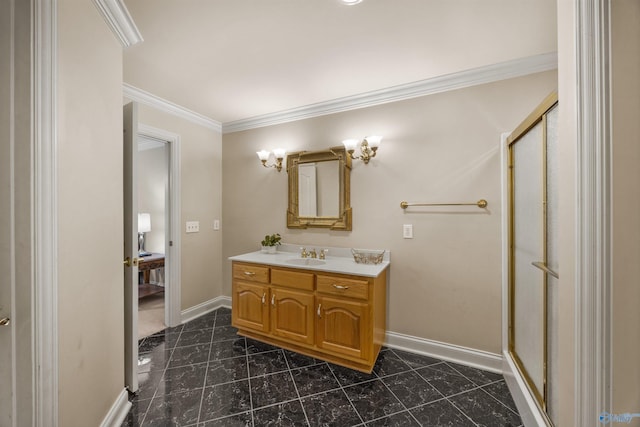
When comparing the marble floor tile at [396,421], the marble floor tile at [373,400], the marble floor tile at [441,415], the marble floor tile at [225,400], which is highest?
the marble floor tile at [225,400]

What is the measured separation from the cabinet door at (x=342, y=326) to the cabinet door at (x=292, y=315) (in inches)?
3.6

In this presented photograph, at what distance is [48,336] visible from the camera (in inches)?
38.1

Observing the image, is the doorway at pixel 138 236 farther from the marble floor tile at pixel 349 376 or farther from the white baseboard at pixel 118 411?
the marble floor tile at pixel 349 376

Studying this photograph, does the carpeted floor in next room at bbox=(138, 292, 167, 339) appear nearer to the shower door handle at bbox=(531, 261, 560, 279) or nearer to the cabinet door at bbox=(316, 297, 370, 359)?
the cabinet door at bbox=(316, 297, 370, 359)

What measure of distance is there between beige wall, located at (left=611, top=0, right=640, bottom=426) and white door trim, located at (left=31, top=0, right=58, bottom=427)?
1.84 metres

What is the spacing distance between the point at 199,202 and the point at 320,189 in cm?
153

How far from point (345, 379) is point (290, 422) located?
1.79ft

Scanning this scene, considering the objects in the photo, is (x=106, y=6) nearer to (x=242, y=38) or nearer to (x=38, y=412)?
(x=242, y=38)

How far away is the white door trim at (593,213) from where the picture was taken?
0.63 m

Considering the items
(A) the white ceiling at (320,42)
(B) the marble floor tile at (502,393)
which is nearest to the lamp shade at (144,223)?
(A) the white ceiling at (320,42)

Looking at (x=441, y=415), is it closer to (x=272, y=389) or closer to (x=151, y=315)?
(x=272, y=389)

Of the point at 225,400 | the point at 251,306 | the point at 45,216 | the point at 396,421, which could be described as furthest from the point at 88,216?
the point at 396,421

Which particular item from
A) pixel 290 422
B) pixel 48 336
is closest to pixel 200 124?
pixel 48 336

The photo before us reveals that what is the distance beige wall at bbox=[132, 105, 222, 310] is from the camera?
112 inches
